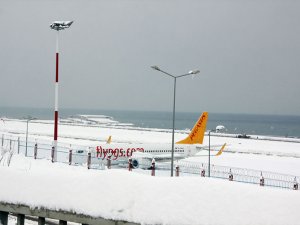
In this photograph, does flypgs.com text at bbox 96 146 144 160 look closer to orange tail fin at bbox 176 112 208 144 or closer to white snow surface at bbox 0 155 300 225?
orange tail fin at bbox 176 112 208 144

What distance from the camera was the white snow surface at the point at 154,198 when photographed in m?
4.70

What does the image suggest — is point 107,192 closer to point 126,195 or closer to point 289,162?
point 126,195

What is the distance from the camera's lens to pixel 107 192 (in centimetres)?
537

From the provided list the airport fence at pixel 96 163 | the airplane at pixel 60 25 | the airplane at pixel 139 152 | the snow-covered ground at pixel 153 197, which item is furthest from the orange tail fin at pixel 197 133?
the snow-covered ground at pixel 153 197

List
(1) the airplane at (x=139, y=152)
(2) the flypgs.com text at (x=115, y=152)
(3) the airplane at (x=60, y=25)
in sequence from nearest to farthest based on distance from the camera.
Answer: (3) the airplane at (x=60, y=25) → (2) the flypgs.com text at (x=115, y=152) → (1) the airplane at (x=139, y=152)

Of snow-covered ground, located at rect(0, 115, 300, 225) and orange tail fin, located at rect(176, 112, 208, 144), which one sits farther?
orange tail fin, located at rect(176, 112, 208, 144)

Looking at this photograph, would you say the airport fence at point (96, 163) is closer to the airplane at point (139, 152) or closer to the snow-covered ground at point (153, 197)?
the airplane at point (139, 152)

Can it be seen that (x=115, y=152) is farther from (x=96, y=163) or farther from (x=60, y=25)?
(x=60, y=25)

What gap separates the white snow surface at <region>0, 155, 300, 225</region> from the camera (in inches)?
185

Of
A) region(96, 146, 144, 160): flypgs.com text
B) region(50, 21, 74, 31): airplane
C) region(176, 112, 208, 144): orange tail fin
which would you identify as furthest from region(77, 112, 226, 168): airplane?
region(50, 21, 74, 31): airplane

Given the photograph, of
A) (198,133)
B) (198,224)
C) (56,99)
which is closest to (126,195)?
(198,224)

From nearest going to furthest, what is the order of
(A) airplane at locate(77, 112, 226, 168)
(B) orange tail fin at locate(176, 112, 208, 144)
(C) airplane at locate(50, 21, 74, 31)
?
1. (C) airplane at locate(50, 21, 74, 31)
2. (A) airplane at locate(77, 112, 226, 168)
3. (B) orange tail fin at locate(176, 112, 208, 144)

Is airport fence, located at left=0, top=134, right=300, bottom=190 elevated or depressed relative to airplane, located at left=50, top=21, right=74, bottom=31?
depressed

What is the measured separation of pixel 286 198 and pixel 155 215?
161cm
